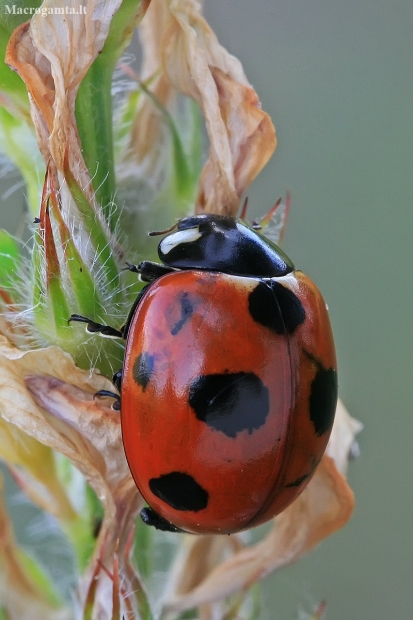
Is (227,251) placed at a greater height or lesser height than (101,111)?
lesser

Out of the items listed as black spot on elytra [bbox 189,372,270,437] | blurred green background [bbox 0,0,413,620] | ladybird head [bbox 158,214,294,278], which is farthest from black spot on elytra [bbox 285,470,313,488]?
blurred green background [bbox 0,0,413,620]

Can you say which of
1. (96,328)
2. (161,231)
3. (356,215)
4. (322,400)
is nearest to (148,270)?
(161,231)

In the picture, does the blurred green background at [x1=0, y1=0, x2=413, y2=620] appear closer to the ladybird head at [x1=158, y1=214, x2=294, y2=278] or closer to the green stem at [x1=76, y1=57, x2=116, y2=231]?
the ladybird head at [x1=158, y1=214, x2=294, y2=278]

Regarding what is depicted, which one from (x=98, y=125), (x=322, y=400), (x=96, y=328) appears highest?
(x=98, y=125)

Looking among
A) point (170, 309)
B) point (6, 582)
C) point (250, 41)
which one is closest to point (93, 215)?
point (170, 309)

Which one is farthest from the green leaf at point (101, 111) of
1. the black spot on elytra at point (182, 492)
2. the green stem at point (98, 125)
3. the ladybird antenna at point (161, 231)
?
the black spot on elytra at point (182, 492)

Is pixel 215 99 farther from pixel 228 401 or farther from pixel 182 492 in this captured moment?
pixel 182 492
